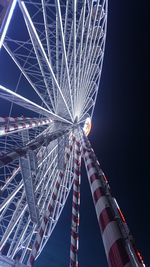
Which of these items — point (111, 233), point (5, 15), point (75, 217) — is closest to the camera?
point (111, 233)

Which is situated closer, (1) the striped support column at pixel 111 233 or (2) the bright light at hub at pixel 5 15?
(1) the striped support column at pixel 111 233

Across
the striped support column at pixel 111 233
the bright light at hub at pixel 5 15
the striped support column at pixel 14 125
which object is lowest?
the striped support column at pixel 111 233

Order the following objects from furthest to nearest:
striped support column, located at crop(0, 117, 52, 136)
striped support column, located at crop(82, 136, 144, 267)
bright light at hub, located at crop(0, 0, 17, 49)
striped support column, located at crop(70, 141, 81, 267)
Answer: striped support column, located at crop(0, 117, 52, 136) < striped support column, located at crop(70, 141, 81, 267) < bright light at hub, located at crop(0, 0, 17, 49) < striped support column, located at crop(82, 136, 144, 267)

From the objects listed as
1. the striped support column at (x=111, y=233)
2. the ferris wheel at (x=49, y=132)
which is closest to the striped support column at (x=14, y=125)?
the ferris wheel at (x=49, y=132)

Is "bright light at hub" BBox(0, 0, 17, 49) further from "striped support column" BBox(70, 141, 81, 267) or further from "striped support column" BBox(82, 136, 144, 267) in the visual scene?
"striped support column" BBox(70, 141, 81, 267)

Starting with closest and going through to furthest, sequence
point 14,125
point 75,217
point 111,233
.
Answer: point 111,233 → point 75,217 → point 14,125

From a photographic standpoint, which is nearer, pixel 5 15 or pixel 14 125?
pixel 5 15

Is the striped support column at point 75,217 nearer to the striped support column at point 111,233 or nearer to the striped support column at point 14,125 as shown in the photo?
the striped support column at point 14,125

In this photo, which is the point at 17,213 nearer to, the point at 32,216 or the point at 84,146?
the point at 32,216

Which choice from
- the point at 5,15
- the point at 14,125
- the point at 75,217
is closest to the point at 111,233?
the point at 5,15

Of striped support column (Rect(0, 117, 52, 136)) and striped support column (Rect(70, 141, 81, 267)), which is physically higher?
striped support column (Rect(0, 117, 52, 136))

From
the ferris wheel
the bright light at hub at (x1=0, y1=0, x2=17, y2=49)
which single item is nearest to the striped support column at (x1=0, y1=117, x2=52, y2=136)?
the ferris wheel

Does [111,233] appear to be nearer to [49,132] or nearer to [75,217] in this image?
[75,217]

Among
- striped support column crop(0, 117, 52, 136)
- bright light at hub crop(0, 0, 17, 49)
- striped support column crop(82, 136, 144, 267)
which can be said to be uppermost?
striped support column crop(0, 117, 52, 136)
